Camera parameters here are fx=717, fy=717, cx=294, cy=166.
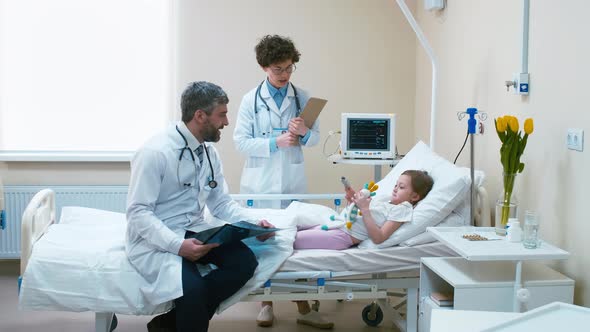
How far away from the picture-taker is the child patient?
2859mm

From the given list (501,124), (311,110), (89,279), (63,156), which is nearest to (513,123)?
(501,124)

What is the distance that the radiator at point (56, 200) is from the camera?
4262 millimetres

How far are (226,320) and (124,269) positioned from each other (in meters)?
1.01

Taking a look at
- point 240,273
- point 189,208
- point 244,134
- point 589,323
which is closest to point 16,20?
point 244,134

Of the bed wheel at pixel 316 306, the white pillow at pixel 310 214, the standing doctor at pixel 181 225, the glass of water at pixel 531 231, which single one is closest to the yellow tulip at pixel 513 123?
the glass of water at pixel 531 231

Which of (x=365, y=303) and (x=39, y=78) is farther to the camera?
(x=39, y=78)

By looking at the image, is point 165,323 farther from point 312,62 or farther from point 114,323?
point 312,62

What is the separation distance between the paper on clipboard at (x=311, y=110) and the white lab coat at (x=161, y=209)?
707mm

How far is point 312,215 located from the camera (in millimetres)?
3078

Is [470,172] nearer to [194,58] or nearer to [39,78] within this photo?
[194,58]

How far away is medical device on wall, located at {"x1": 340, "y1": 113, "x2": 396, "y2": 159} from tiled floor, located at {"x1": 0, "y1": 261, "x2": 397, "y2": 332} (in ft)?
2.60

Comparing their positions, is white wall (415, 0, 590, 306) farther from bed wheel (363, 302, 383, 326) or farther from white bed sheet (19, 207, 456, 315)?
bed wheel (363, 302, 383, 326)

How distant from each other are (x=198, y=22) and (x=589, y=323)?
326 cm

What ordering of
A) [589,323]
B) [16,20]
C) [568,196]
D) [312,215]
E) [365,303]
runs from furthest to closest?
1. [16,20]
2. [365,303]
3. [312,215]
4. [568,196]
5. [589,323]
